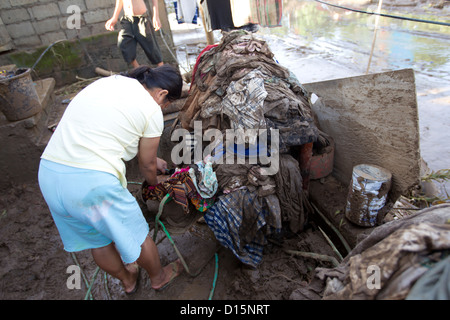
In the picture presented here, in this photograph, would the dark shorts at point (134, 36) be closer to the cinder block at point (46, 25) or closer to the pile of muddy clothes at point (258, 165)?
the cinder block at point (46, 25)

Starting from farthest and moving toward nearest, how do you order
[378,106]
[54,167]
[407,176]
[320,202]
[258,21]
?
[258,21]
[320,202]
[378,106]
[407,176]
[54,167]

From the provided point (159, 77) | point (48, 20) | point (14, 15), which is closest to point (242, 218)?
point (159, 77)

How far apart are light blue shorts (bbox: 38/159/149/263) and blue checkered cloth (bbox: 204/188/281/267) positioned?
2.49ft

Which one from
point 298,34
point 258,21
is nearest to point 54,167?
point 258,21

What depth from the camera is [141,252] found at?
77.5 inches

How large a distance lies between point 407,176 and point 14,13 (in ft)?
22.6

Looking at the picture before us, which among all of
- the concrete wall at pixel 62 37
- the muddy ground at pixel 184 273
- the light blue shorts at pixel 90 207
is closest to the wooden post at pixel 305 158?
the muddy ground at pixel 184 273

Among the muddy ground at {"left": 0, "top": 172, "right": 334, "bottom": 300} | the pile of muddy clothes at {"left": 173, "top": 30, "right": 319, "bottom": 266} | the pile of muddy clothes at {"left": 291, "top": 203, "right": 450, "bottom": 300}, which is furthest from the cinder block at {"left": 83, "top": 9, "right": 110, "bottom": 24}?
the pile of muddy clothes at {"left": 291, "top": 203, "right": 450, "bottom": 300}

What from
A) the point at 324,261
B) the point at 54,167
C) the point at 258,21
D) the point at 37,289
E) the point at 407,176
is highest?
the point at 258,21

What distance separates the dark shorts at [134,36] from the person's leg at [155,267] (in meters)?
4.04

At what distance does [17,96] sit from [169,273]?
2.93 metres

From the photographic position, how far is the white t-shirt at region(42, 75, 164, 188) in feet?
5.02
